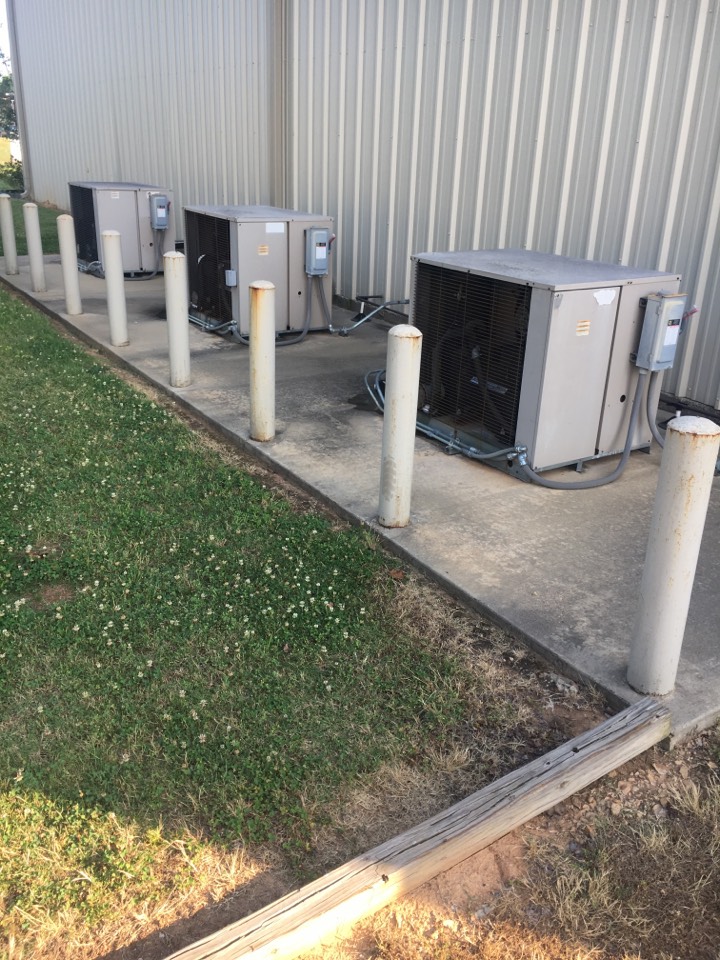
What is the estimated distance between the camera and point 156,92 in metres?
13.9

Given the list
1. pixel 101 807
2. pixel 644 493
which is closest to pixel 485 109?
pixel 644 493

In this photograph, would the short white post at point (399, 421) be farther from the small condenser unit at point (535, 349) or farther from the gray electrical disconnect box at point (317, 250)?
the gray electrical disconnect box at point (317, 250)

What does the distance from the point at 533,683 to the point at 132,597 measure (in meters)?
1.86

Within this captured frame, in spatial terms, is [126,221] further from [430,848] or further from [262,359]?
[430,848]

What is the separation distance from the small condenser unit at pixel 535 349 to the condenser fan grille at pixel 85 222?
7.64 meters

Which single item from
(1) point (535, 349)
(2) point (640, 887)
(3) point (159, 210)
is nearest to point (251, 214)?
(3) point (159, 210)

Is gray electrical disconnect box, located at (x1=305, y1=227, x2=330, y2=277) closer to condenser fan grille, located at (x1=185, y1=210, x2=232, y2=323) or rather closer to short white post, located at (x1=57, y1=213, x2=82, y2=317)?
condenser fan grille, located at (x1=185, y1=210, x2=232, y2=323)

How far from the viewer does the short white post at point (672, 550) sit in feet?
9.54

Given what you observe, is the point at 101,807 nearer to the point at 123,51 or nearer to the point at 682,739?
the point at 682,739

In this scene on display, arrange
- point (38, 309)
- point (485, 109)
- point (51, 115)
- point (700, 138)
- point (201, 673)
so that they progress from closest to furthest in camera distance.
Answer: point (201, 673), point (700, 138), point (485, 109), point (38, 309), point (51, 115)

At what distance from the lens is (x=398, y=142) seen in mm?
8891

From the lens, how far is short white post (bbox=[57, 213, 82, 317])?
29.8 feet

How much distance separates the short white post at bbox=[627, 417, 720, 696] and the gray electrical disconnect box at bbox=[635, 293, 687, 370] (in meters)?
2.13

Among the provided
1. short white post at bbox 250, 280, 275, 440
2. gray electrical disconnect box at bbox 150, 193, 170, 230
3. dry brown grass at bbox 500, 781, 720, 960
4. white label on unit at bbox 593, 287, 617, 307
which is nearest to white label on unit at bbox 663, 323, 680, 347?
white label on unit at bbox 593, 287, 617, 307
